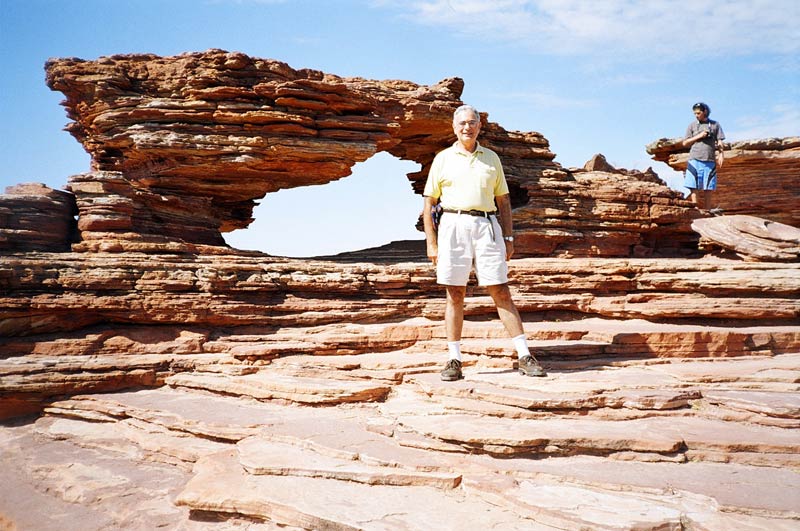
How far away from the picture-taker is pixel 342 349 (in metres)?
7.84

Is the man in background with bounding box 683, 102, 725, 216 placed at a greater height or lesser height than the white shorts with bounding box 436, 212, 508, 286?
greater

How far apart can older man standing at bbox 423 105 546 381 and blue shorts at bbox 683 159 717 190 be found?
7466mm

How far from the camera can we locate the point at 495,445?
4582 millimetres

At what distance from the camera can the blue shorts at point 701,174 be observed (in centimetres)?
1160

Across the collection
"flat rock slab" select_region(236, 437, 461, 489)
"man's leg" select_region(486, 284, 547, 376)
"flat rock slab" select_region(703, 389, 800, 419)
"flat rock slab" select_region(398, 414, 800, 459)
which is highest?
"man's leg" select_region(486, 284, 547, 376)

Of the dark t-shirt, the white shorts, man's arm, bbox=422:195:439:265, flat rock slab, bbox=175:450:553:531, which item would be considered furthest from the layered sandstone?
flat rock slab, bbox=175:450:553:531

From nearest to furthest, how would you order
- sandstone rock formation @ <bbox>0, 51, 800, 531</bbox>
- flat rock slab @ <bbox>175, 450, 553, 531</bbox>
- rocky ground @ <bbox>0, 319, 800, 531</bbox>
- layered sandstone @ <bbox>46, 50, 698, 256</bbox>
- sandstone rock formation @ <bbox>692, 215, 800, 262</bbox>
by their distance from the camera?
flat rock slab @ <bbox>175, 450, 553, 531</bbox> → rocky ground @ <bbox>0, 319, 800, 531</bbox> → sandstone rock formation @ <bbox>0, 51, 800, 531</bbox> → layered sandstone @ <bbox>46, 50, 698, 256</bbox> → sandstone rock formation @ <bbox>692, 215, 800, 262</bbox>

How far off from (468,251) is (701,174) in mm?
8010

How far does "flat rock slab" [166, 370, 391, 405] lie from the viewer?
6.20m

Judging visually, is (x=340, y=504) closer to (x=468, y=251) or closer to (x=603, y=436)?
(x=603, y=436)

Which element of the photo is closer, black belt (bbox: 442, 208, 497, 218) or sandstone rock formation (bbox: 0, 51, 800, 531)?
sandstone rock formation (bbox: 0, 51, 800, 531)

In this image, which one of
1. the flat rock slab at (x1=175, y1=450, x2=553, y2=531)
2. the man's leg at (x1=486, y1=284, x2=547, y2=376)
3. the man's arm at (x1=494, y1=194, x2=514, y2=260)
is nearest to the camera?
the flat rock slab at (x1=175, y1=450, x2=553, y2=531)

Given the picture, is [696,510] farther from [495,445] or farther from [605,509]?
[495,445]

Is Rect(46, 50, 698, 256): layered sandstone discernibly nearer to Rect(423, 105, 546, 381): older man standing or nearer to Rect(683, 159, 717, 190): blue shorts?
Rect(683, 159, 717, 190): blue shorts
